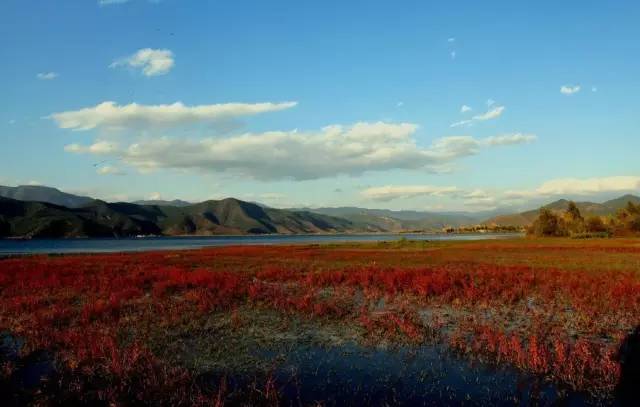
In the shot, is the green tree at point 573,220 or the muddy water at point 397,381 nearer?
the muddy water at point 397,381

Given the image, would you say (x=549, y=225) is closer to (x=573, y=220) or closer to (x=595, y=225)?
(x=573, y=220)

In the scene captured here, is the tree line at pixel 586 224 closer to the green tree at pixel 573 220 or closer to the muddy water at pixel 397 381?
the green tree at pixel 573 220

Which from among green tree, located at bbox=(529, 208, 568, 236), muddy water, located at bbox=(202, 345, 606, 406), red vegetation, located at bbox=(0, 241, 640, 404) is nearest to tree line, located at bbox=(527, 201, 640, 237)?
green tree, located at bbox=(529, 208, 568, 236)

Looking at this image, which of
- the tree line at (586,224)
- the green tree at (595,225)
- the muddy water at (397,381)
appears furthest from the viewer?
the green tree at (595,225)

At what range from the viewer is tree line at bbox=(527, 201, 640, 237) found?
383ft

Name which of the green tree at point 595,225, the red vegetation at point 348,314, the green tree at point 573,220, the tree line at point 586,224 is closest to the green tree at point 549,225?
the tree line at point 586,224

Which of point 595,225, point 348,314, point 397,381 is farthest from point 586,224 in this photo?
point 397,381

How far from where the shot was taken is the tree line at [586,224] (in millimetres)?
116750

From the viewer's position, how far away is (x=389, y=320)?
16.1 meters

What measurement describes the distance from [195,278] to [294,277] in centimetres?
767

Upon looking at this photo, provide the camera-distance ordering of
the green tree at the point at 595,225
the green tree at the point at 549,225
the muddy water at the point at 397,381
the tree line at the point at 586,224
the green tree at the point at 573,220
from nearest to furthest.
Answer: the muddy water at the point at 397,381 < the tree line at the point at 586,224 < the green tree at the point at 573,220 < the green tree at the point at 595,225 < the green tree at the point at 549,225

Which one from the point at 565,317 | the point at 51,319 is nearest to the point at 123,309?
the point at 51,319

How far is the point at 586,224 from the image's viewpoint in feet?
411

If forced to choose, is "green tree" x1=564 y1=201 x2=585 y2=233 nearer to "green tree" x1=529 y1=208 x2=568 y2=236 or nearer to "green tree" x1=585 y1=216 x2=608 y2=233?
"green tree" x1=529 y1=208 x2=568 y2=236
